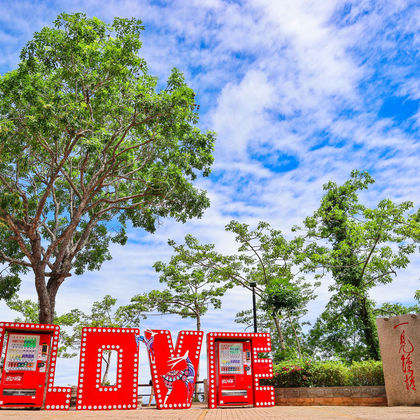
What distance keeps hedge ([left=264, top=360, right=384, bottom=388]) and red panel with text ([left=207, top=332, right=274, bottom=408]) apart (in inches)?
58.1

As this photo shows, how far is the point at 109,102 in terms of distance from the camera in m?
15.5

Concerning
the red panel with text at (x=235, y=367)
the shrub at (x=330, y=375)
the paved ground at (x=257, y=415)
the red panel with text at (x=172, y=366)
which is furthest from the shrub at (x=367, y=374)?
the red panel with text at (x=172, y=366)

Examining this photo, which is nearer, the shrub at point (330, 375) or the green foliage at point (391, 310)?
the shrub at point (330, 375)

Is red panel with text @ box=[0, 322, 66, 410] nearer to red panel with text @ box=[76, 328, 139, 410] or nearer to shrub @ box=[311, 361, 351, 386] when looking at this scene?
red panel with text @ box=[76, 328, 139, 410]

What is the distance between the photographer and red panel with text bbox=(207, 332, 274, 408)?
1249cm

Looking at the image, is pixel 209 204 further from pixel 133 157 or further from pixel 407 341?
pixel 407 341

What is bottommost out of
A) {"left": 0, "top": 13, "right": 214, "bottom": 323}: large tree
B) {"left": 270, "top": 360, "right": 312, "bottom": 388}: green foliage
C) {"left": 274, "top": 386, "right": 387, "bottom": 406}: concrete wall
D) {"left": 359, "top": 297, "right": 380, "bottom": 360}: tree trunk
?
{"left": 274, "top": 386, "right": 387, "bottom": 406}: concrete wall

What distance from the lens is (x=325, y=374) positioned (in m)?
13.7

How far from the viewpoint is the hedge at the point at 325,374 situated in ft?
43.8

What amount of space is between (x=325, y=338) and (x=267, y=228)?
9.19 metres

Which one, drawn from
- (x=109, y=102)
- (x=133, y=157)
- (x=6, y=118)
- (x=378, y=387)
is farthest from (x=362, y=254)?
(x=6, y=118)

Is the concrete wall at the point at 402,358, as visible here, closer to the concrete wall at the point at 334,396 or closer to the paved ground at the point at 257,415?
the concrete wall at the point at 334,396

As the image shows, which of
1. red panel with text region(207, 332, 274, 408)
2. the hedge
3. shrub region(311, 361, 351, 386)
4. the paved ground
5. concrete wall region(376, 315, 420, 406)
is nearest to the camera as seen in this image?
the paved ground

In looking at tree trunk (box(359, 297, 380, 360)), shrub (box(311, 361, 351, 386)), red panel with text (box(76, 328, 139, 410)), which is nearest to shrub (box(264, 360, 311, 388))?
shrub (box(311, 361, 351, 386))
